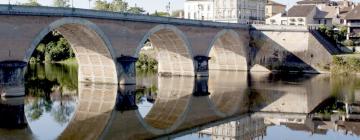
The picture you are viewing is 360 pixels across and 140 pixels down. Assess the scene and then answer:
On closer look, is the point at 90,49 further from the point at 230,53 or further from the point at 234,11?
the point at 234,11

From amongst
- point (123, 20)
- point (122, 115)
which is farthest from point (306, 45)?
point (122, 115)

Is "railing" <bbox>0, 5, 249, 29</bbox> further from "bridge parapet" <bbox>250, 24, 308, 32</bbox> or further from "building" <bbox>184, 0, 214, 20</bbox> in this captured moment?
"building" <bbox>184, 0, 214, 20</bbox>

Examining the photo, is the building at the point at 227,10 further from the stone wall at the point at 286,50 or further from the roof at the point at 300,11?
the stone wall at the point at 286,50

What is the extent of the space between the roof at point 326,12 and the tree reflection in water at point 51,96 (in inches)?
1712

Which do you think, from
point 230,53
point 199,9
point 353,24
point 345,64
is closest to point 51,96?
point 230,53

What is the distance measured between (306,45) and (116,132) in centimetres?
3703

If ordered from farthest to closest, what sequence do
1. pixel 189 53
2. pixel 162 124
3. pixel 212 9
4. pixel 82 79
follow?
pixel 212 9, pixel 189 53, pixel 82 79, pixel 162 124

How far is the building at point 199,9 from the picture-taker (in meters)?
78.6

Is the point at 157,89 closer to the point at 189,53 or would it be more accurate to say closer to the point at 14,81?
the point at 189,53

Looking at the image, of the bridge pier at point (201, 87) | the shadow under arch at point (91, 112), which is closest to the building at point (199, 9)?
the bridge pier at point (201, 87)

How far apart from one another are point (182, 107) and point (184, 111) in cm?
140

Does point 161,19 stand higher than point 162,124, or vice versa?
point 161,19

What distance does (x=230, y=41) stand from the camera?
176 ft

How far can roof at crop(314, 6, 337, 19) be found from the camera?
2957 inches
